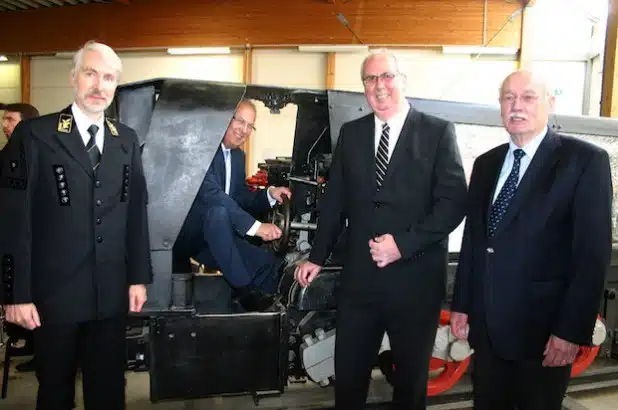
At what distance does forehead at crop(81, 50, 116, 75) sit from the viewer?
73.1 inches

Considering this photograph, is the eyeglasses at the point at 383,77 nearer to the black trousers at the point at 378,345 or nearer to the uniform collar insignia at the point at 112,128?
the black trousers at the point at 378,345

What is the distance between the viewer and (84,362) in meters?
1.97

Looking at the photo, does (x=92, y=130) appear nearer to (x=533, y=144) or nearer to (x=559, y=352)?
(x=533, y=144)

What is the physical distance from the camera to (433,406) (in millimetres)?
3322

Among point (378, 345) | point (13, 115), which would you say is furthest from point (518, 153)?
point (13, 115)

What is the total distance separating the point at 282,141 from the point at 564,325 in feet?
28.4

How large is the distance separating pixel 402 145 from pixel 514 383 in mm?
1020

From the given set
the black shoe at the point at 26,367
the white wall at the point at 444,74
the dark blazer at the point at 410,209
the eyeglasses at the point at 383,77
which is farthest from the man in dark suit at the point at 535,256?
the white wall at the point at 444,74

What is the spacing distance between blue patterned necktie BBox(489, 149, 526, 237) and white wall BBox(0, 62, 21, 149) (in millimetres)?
11790

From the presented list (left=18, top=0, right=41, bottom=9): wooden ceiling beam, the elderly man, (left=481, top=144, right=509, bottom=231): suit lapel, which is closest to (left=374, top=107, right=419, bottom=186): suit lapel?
(left=481, top=144, right=509, bottom=231): suit lapel

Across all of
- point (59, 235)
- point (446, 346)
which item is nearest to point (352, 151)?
point (59, 235)

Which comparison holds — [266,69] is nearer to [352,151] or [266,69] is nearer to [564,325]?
[352,151]

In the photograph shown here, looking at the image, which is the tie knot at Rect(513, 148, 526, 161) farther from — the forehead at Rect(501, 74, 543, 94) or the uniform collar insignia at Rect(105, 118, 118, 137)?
the uniform collar insignia at Rect(105, 118, 118, 137)

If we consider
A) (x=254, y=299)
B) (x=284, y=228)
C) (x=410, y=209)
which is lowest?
(x=254, y=299)
